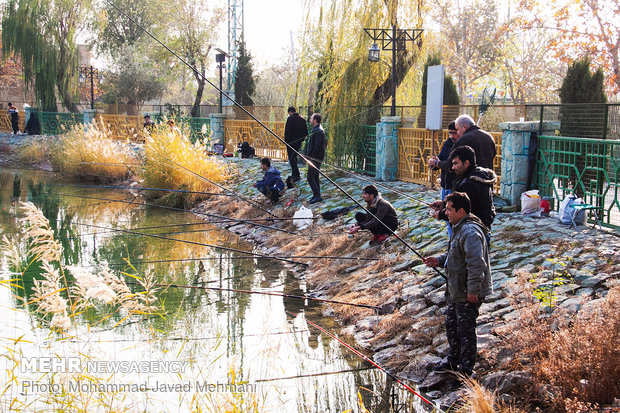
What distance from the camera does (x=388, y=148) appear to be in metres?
13.1

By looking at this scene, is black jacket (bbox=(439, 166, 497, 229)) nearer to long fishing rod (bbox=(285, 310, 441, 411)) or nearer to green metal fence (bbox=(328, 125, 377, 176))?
long fishing rod (bbox=(285, 310, 441, 411))

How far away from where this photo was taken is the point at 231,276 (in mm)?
9523

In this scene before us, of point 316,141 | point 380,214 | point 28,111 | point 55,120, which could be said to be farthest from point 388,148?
point 28,111

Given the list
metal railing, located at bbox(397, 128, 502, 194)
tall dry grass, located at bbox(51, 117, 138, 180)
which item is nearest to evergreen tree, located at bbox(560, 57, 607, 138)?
metal railing, located at bbox(397, 128, 502, 194)

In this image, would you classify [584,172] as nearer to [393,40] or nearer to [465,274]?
[465,274]

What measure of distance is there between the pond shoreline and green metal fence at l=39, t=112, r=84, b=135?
69.5 ft

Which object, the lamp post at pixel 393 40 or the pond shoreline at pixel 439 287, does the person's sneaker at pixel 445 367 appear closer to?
the pond shoreline at pixel 439 287

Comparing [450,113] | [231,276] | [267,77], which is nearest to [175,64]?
[267,77]

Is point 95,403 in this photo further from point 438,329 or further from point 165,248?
point 165,248

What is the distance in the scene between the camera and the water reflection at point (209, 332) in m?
5.03

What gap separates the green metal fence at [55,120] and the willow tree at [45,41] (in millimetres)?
975

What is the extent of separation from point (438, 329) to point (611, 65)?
20.0 meters

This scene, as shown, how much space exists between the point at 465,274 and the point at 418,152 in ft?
25.9

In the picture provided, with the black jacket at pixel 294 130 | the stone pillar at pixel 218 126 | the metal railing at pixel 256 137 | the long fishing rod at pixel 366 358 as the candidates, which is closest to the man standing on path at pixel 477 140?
the long fishing rod at pixel 366 358
